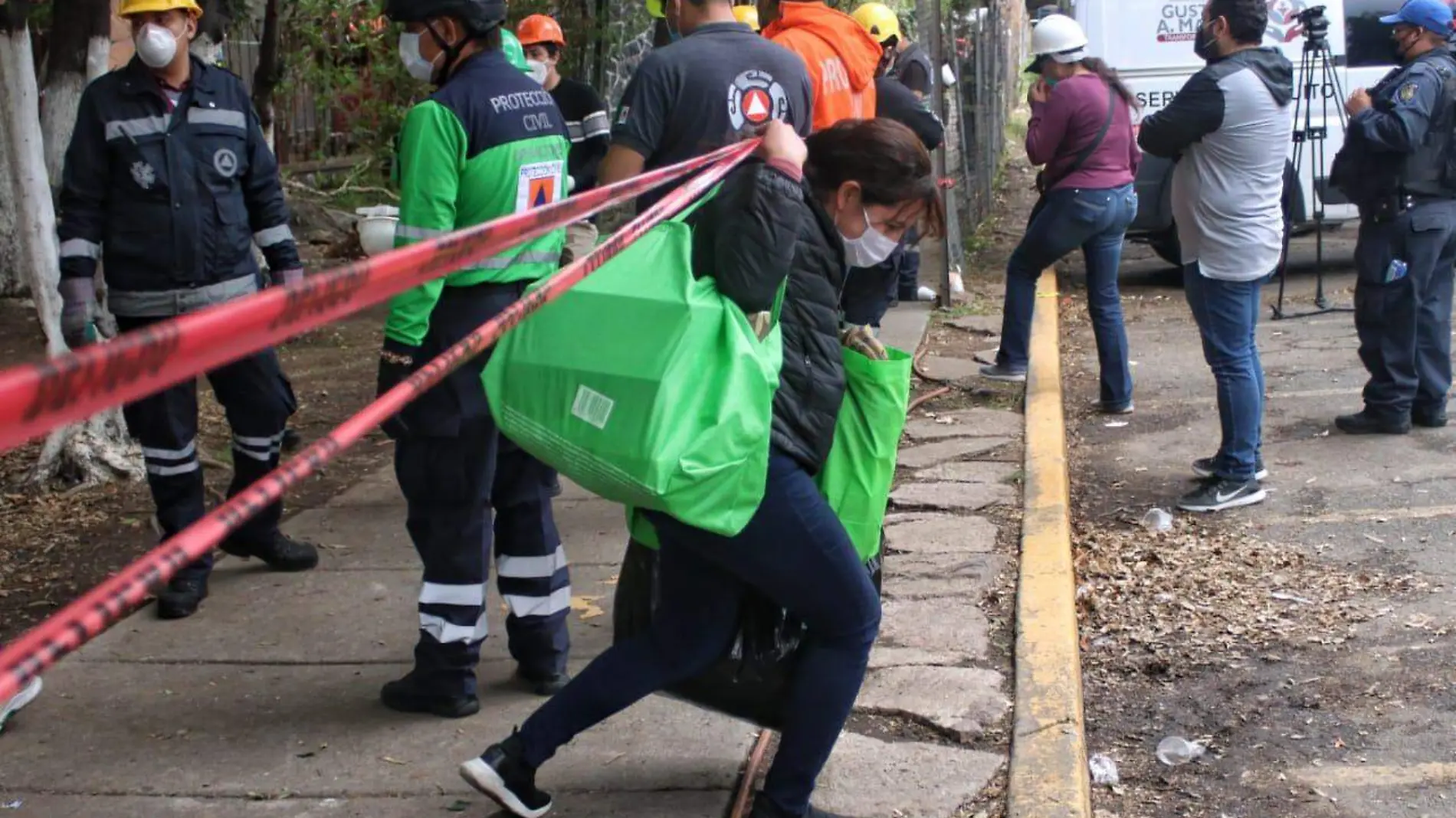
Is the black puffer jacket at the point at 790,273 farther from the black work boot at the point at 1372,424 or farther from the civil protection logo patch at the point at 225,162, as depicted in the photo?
the black work boot at the point at 1372,424

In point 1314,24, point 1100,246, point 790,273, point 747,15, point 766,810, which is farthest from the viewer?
point 1314,24

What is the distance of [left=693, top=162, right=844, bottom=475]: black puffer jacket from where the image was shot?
3.01 metres

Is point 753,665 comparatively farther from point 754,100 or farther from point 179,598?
point 179,598

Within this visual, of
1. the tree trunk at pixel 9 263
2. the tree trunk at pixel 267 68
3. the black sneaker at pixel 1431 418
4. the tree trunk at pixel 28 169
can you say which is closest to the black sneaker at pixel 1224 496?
the black sneaker at pixel 1431 418

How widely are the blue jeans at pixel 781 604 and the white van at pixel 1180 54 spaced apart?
29.0 feet

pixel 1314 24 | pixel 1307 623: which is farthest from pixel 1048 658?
pixel 1314 24

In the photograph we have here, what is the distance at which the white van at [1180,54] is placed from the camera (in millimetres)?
11531

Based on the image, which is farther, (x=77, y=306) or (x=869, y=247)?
(x=77, y=306)

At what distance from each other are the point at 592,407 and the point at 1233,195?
4048 mm

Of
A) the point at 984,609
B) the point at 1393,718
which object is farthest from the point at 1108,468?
the point at 1393,718

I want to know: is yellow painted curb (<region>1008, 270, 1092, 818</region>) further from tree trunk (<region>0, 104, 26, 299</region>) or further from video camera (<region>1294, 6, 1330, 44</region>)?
tree trunk (<region>0, 104, 26, 299</region>)

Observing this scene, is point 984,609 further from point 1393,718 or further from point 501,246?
point 501,246

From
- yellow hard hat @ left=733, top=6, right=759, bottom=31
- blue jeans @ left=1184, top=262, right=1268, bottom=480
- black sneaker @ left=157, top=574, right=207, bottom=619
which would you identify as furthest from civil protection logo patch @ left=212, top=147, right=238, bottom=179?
blue jeans @ left=1184, top=262, right=1268, bottom=480

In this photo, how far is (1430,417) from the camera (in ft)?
23.9
